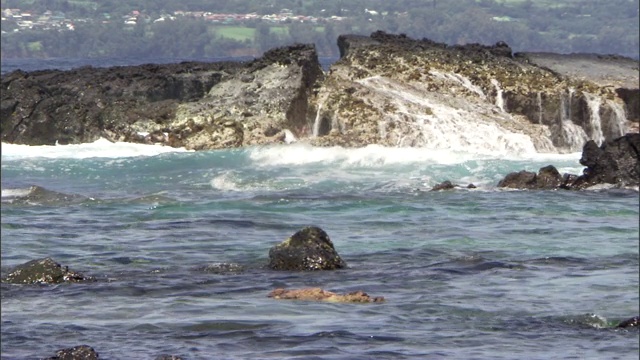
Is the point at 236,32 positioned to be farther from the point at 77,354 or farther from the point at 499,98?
the point at 77,354

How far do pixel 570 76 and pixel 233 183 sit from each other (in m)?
10.0

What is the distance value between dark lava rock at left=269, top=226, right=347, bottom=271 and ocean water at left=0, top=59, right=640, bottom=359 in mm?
287

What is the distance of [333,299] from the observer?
59.5 ft

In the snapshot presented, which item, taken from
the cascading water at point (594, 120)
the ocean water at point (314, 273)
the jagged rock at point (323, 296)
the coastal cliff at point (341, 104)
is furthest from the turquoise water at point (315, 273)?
the cascading water at point (594, 120)

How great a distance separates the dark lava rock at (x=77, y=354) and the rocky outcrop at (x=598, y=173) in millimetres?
16528

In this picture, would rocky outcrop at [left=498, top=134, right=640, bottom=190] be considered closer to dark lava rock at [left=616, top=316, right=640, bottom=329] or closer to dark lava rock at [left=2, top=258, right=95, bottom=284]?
dark lava rock at [left=2, top=258, right=95, bottom=284]

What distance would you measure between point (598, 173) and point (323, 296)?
42.8 feet

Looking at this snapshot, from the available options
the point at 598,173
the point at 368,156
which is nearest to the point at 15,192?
the point at 368,156

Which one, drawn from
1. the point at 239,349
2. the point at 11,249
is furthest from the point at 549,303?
the point at 11,249

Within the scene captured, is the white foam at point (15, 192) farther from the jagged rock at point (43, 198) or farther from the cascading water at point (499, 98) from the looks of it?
the cascading water at point (499, 98)

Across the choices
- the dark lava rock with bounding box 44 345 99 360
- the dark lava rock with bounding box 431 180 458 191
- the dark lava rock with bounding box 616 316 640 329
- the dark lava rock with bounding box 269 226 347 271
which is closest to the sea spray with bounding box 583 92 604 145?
the dark lava rock with bounding box 431 180 458 191

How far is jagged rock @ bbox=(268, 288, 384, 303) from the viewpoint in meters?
18.1

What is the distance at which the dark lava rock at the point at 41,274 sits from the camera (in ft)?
63.2

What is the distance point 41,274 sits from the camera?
19328 mm
